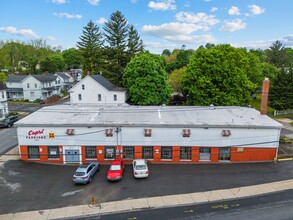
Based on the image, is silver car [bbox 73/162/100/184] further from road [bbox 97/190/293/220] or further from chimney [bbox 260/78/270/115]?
chimney [bbox 260/78/270/115]

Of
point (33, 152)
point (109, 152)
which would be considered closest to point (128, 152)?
point (109, 152)

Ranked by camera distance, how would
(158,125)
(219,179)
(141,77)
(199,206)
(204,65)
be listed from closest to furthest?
(199,206), (219,179), (158,125), (204,65), (141,77)

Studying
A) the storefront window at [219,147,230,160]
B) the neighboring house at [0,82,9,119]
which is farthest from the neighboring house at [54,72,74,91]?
the storefront window at [219,147,230,160]

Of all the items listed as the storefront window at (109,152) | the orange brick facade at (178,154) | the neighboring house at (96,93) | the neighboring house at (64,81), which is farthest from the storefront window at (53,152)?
the neighboring house at (64,81)

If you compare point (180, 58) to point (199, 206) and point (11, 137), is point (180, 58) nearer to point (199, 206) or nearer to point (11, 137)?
point (11, 137)

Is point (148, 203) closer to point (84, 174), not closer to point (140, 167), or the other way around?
point (140, 167)

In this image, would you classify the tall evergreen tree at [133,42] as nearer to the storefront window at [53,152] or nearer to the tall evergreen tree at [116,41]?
the tall evergreen tree at [116,41]

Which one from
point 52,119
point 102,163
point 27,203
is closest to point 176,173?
point 102,163
